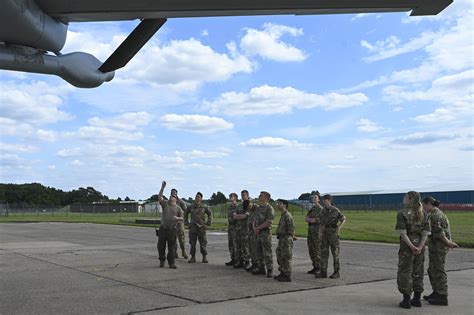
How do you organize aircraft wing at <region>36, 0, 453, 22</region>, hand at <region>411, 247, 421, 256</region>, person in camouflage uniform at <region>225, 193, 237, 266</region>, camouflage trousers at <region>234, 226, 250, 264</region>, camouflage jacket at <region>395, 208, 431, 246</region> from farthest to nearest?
person in camouflage uniform at <region>225, 193, 237, 266</region>, camouflage trousers at <region>234, 226, 250, 264</region>, camouflage jacket at <region>395, 208, 431, 246</region>, hand at <region>411, 247, 421, 256</region>, aircraft wing at <region>36, 0, 453, 22</region>

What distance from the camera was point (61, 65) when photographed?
16.6 ft

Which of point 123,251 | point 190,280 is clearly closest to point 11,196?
point 123,251

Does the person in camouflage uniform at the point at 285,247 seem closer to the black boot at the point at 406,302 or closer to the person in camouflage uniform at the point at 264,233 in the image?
the person in camouflage uniform at the point at 264,233

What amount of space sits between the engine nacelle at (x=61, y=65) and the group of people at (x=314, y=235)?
4622mm

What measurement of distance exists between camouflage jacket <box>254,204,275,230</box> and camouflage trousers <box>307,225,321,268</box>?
3.79 ft

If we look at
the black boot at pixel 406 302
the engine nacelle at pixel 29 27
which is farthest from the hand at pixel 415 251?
the engine nacelle at pixel 29 27

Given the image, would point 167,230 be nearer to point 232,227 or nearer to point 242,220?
point 232,227

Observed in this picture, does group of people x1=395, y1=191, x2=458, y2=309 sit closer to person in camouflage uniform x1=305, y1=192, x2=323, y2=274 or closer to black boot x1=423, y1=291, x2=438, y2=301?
black boot x1=423, y1=291, x2=438, y2=301

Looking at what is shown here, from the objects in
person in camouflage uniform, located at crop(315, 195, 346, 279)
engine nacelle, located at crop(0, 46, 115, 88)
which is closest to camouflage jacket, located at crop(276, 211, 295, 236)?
person in camouflage uniform, located at crop(315, 195, 346, 279)

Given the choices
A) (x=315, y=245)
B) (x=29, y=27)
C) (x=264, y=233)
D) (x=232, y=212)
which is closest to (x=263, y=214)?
(x=264, y=233)

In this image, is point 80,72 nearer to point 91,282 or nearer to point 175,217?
point 91,282

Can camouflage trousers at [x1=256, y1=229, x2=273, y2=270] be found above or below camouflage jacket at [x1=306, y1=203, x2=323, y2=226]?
below

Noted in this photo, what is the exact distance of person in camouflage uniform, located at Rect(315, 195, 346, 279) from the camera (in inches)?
381

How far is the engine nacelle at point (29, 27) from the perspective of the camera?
13.2ft
